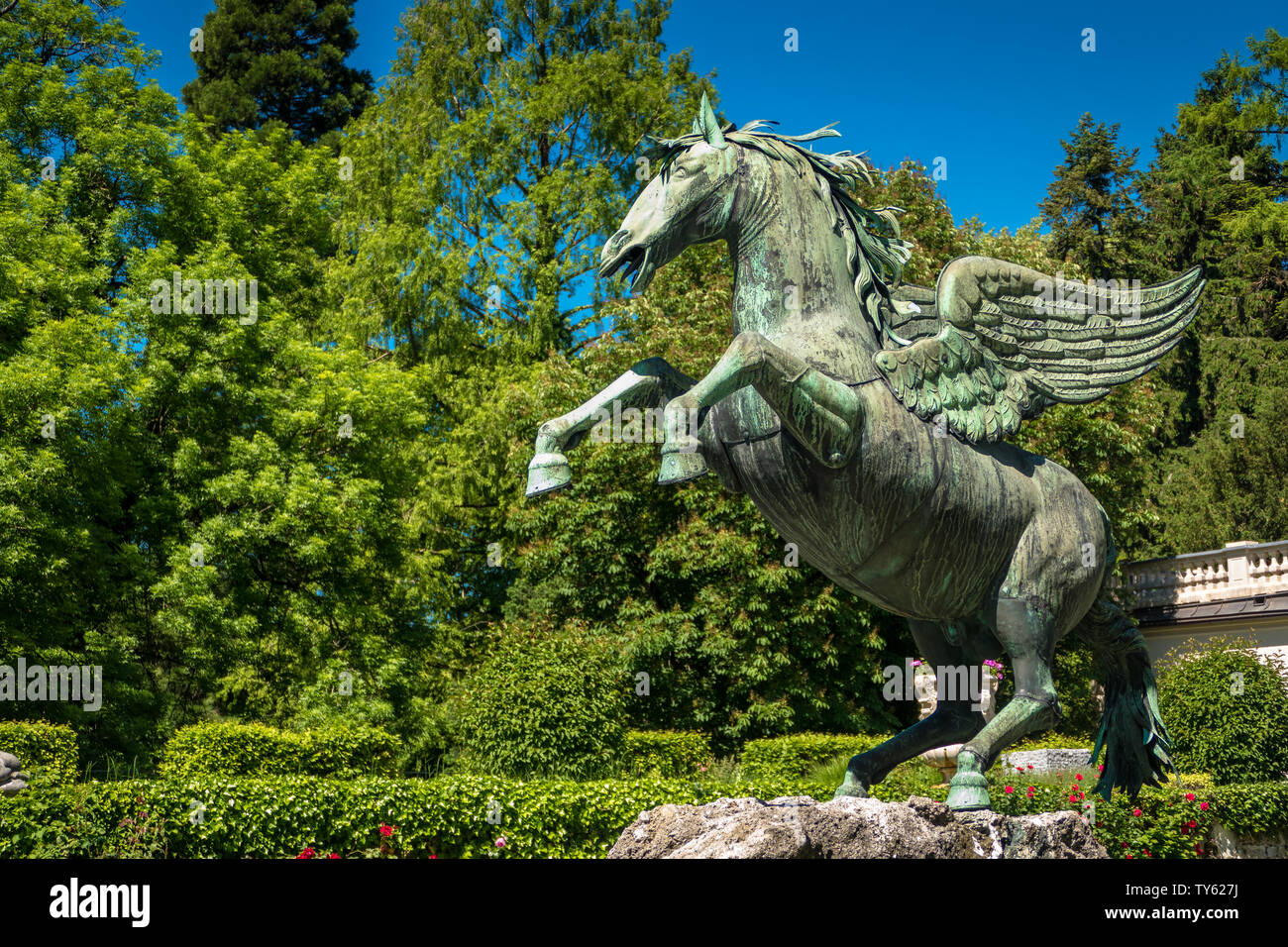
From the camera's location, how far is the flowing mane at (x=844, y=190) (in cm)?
489

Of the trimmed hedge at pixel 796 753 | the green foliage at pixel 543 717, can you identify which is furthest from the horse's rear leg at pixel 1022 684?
the trimmed hedge at pixel 796 753

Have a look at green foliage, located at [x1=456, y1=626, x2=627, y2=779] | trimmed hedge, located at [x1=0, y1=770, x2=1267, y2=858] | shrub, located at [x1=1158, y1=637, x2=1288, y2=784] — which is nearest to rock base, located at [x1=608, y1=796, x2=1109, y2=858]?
trimmed hedge, located at [x1=0, y1=770, x2=1267, y2=858]

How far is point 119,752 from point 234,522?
3600 millimetres

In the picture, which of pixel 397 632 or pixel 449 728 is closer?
pixel 449 728

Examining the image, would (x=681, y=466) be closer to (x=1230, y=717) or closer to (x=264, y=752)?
(x=264, y=752)

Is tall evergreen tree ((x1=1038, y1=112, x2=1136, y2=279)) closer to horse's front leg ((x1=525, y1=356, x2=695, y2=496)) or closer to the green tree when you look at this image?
the green tree

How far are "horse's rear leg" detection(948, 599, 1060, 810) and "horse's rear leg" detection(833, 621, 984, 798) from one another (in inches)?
12.4

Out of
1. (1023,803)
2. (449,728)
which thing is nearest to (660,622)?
(449,728)

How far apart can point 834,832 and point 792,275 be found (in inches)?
85.1

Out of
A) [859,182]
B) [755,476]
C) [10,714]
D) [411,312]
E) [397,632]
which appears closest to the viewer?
[755,476]

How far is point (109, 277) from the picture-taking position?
722 inches

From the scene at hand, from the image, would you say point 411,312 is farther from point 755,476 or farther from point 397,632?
point 755,476

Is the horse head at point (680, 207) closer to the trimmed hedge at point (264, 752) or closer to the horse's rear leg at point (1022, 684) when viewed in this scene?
the horse's rear leg at point (1022, 684)

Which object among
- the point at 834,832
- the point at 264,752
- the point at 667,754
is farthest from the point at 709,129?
the point at 667,754
